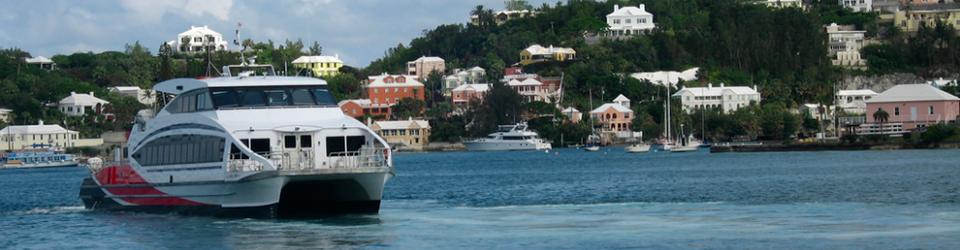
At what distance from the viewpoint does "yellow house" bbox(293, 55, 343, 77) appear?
181 metres

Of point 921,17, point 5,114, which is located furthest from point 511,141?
point 921,17

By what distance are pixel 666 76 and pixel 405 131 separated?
32.4m

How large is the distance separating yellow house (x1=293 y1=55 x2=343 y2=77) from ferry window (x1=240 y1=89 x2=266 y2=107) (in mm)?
143882

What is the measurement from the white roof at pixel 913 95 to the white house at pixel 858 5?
72.0m

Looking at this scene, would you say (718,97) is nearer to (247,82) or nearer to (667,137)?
(667,137)

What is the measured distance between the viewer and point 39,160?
114688mm

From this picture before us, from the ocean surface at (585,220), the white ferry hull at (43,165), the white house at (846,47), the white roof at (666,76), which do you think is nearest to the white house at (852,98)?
the white house at (846,47)

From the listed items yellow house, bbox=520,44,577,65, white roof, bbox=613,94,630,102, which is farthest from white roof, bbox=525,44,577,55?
white roof, bbox=613,94,630,102

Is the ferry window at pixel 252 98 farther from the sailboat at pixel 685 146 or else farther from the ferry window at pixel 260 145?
the sailboat at pixel 685 146

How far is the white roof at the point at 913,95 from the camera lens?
10644 centimetres

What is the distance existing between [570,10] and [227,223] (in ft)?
514

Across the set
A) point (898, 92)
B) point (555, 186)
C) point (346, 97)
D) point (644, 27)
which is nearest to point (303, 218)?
point (555, 186)

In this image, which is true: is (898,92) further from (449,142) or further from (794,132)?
(449,142)

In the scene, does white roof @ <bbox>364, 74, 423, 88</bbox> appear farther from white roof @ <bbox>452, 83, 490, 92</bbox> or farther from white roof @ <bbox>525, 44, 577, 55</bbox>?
white roof @ <bbox>525, 44, 577, 55</bbox>
